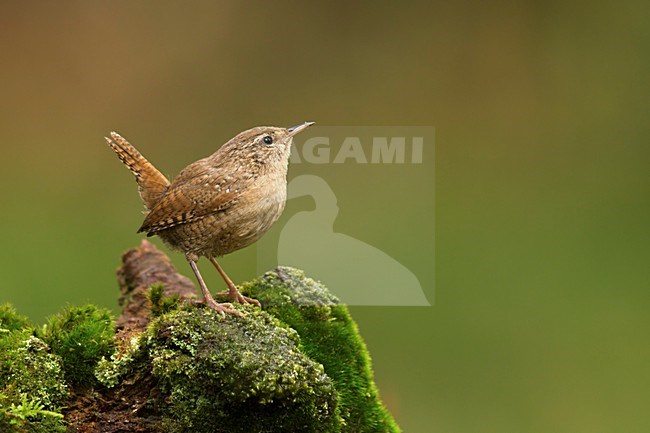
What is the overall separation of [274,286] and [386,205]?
3.16m

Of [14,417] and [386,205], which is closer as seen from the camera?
[14,417]

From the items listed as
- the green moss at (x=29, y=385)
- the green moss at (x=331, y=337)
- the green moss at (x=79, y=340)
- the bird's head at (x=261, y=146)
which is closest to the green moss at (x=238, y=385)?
the green moss at (x=79, y=340)

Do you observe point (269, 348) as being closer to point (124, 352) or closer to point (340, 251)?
point (124, 352)

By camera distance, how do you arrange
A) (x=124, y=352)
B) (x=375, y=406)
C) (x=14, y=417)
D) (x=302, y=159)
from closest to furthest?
1. (x=14, y=417)
2. (x=124, y=352)
3. (x=375, y=406)
4. (x=302, y=159)

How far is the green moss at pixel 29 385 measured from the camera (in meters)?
2.32

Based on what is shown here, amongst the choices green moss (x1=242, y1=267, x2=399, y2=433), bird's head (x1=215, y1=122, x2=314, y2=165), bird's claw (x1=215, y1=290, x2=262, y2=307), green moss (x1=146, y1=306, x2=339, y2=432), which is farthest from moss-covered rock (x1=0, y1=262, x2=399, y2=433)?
bird's head (x1=215, y1=122, x2=314, y2=165)

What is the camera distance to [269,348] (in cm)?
262

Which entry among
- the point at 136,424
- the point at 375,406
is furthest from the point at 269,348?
the point at 375,406

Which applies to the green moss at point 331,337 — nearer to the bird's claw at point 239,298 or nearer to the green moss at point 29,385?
the bird's claw at point 239,298

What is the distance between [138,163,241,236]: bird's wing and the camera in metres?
3.13

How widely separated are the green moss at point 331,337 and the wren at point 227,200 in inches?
6.6

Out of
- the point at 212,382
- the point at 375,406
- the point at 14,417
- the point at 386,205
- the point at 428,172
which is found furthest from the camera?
the point at 428,172

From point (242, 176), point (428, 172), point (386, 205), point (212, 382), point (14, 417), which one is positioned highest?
point (428, 172)

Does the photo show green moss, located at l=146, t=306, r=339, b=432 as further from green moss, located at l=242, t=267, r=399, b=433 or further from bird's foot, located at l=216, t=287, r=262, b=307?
bird's foot, located at l=216, t=287, r=262, b=307
